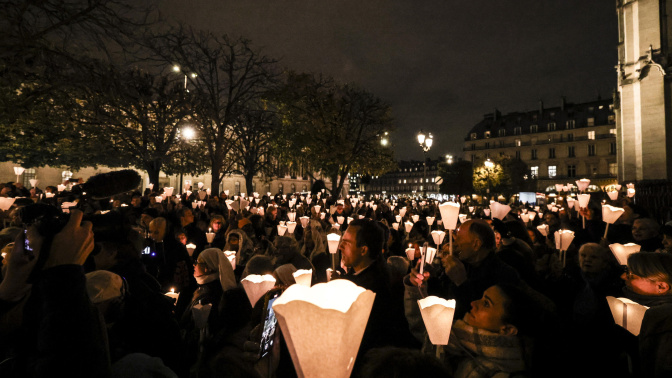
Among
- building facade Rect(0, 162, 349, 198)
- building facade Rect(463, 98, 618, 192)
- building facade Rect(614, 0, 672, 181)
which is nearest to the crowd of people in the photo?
building facade Rect(0, 162, 349, 198)

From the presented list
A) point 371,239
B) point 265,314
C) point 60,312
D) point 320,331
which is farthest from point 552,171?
point 60,312

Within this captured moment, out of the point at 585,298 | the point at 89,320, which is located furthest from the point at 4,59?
the point at 585,298

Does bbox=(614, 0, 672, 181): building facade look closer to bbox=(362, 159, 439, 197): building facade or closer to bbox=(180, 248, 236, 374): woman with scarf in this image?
bbox=(180, 248, 236, 374): woman with scarf

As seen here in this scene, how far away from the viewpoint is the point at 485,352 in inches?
85.9

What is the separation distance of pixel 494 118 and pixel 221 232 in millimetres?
101674

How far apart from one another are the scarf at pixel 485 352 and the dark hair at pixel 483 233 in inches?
45.3

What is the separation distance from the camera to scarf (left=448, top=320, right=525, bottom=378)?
2119mm

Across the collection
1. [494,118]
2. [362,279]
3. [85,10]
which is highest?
[494,118]

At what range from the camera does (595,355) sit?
110 inches

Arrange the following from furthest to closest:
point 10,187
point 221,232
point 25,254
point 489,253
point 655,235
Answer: point 10,187 < point 221,232 < point 655,235 < point 489,253 < point 25,254

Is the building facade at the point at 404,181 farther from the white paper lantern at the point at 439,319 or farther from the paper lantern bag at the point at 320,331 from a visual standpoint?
the paper lantern bag at the point at 320,331

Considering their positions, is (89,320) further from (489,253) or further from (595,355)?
(595,355)

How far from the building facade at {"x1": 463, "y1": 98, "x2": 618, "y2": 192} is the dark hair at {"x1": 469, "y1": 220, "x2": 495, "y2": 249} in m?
78.0

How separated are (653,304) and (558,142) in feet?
318
